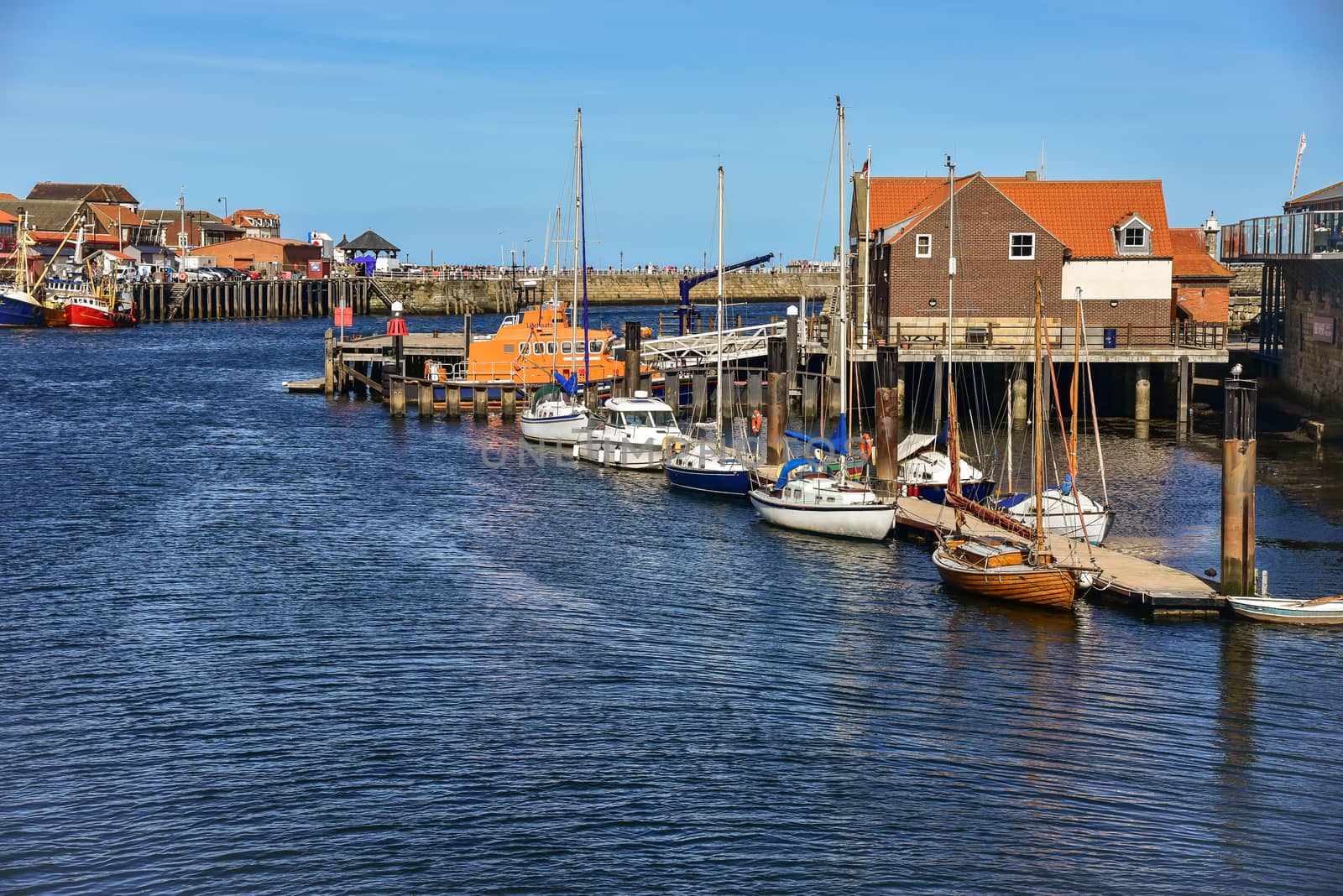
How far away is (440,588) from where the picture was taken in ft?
114

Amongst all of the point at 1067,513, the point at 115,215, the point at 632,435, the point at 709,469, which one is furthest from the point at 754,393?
the point at 115,215

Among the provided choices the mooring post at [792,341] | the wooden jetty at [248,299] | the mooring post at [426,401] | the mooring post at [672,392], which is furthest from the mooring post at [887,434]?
the wooden jetty at [248,299]

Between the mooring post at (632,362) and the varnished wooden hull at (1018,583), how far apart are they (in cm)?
2964

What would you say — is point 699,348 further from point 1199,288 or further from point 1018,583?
point 1018,583

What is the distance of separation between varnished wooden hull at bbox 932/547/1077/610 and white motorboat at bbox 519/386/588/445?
25748 millimetres

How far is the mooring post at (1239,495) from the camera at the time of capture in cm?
3027

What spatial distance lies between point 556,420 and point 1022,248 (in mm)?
21774

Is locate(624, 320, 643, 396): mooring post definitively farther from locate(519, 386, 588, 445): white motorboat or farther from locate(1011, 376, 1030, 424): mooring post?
locate(1011, 376, 1030, 424): mooring post

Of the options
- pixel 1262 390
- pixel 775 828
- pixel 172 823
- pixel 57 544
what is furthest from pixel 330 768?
pixel 1262 390

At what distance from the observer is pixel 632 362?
202 feet

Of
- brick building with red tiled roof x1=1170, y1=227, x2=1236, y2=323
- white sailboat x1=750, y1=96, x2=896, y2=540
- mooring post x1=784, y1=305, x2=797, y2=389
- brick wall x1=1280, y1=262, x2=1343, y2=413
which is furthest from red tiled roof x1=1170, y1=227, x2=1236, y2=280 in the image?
white sailboat x1=750, y1=96, x2=896, y2=540

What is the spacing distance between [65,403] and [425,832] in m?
59.8

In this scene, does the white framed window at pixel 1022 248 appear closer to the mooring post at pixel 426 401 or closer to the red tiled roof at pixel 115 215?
the mooring post at pixel 426 401

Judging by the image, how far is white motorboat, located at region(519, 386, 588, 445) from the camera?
188 feet
